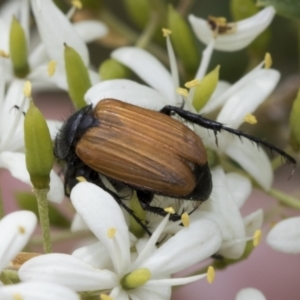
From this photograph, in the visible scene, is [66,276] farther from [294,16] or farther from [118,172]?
[294,16]

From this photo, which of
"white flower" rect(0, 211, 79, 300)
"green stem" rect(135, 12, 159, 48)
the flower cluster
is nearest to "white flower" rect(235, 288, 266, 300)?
the flower cluster

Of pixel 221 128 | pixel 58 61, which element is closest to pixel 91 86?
pixel 58 61

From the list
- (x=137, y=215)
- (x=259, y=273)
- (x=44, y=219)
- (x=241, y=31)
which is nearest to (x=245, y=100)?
(x=241, y=31)

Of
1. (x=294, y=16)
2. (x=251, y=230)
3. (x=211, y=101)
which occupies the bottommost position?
(x=251, y=230)

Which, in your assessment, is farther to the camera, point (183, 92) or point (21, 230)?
point (183, 92)

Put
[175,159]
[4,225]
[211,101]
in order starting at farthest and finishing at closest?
[211,101] < [175,159] < [4,225]

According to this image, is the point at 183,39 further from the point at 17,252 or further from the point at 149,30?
the point at 17,252
